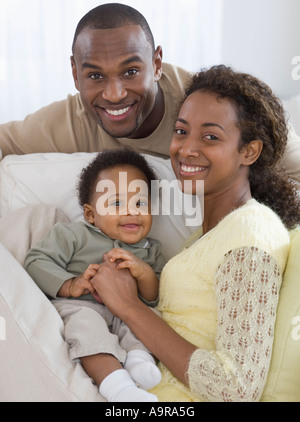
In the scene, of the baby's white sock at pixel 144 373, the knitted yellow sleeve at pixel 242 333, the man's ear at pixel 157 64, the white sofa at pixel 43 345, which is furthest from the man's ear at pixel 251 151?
the man's ear at pixel 157 64

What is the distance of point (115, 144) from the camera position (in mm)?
1907

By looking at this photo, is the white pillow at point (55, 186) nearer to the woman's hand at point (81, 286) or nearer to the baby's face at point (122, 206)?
the baby's face at point (122, 206)

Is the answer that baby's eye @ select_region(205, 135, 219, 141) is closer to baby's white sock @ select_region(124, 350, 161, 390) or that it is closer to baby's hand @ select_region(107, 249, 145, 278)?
baby's hand @ select_region(107, 249, 145, 278)

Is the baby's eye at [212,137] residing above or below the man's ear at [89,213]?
above

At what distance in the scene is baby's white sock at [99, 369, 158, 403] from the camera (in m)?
1.08

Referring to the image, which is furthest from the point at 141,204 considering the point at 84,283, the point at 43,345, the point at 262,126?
the point at 43,345

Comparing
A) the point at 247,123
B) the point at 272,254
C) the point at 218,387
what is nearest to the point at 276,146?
the point at 247,123

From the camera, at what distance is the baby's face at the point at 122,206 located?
4.84 ft

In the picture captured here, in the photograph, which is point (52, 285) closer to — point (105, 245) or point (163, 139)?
point (105, 245)

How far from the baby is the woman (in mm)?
45

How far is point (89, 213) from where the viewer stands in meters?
1.55

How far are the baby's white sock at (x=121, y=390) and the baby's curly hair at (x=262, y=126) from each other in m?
0.56

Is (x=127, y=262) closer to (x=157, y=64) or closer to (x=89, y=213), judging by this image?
(x=89, y=213)

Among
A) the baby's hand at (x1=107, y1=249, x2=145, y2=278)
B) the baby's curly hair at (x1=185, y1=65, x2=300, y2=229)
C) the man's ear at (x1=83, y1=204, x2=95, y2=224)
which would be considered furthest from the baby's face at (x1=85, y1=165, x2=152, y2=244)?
the baby's curly hair at (x1=185, y1=65, x2=300, y2=229)
